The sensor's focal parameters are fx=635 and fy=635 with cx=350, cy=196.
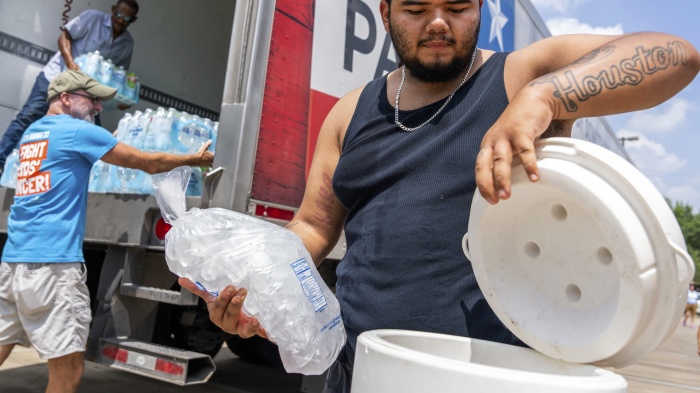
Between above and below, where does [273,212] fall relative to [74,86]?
below

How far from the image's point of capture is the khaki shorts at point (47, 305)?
3.26m

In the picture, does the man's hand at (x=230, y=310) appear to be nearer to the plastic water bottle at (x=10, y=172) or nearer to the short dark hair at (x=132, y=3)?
the plastic water bottle at (x=10, y=172)

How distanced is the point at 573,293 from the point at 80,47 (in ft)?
15.8

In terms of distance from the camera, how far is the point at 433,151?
1518mm

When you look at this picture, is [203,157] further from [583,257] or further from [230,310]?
[583,257]

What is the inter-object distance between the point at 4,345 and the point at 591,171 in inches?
142

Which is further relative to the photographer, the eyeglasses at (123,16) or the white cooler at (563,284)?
the eyeglasses at (123,16)

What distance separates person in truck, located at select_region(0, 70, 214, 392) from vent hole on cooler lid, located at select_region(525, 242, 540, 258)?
246 cm

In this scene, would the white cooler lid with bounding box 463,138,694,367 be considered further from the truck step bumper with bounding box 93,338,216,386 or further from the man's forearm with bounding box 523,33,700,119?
the truck step bumper with bounding box 93,338,216,386

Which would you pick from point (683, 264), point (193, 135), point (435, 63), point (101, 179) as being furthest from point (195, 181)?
point (683, 264)

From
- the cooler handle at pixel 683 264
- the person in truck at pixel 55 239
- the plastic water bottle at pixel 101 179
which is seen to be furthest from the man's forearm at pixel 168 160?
the cooler handle at pixel 683 264

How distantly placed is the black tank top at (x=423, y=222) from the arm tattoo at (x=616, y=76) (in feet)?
0.96

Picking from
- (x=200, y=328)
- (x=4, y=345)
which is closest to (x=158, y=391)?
(x=200, y=328)

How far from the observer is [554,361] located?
46.7 inches
